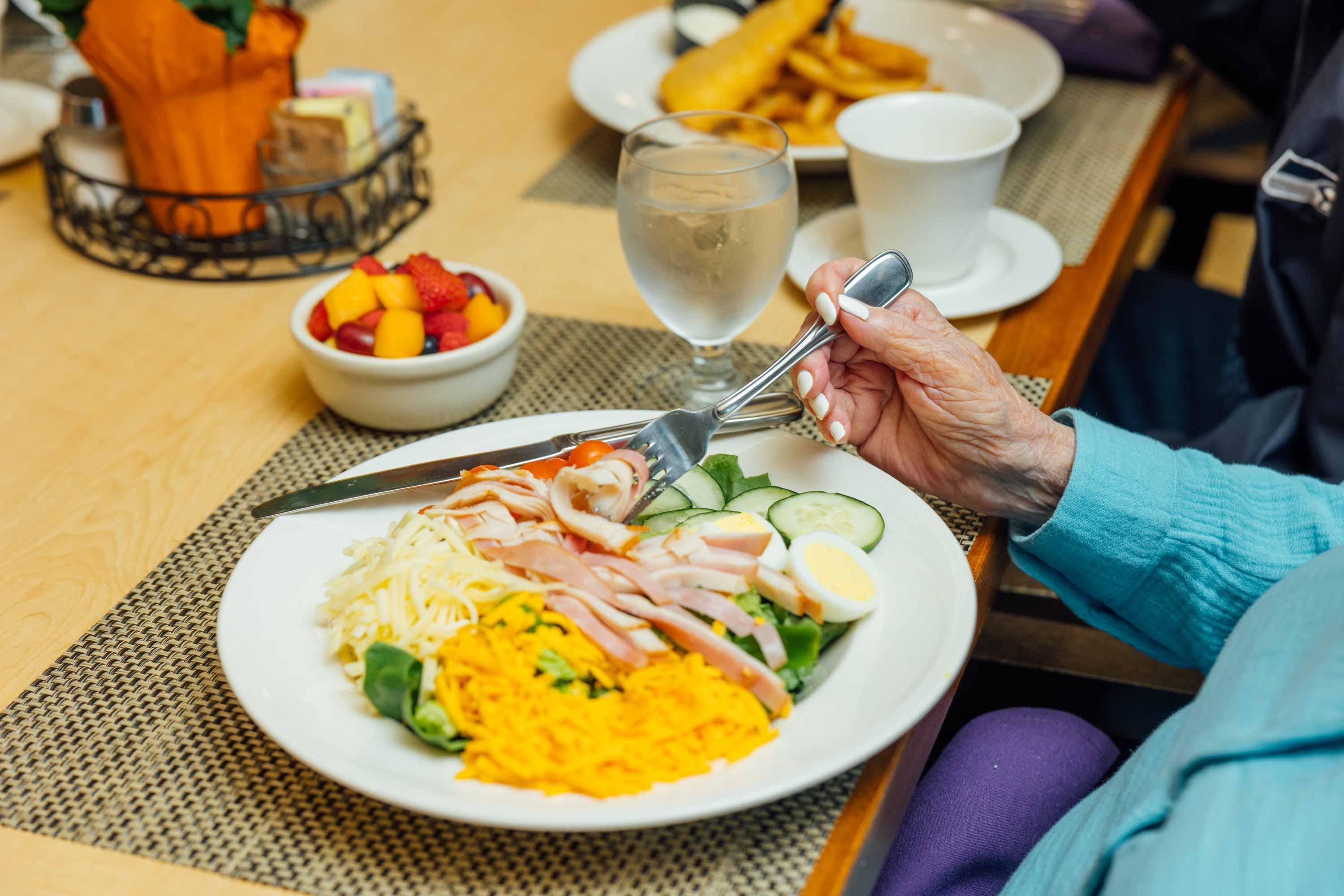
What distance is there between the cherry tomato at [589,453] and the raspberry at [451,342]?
26cm

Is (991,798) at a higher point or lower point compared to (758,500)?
lower

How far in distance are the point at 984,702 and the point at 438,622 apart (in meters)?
0.66

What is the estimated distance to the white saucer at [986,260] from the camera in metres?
1.31

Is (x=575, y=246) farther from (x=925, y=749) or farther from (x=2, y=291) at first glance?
(x=925, y=749)

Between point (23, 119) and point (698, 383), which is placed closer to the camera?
point (698, 383)

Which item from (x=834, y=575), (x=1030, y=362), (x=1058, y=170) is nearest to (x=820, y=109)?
(x=1058, y=170)

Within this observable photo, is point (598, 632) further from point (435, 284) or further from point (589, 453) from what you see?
point (435, 284)

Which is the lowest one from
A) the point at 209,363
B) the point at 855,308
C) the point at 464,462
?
the point at 209,363

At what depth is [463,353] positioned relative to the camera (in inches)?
42.9

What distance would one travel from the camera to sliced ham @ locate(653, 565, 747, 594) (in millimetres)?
795

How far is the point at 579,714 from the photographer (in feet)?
2.34

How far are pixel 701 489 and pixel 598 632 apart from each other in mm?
230

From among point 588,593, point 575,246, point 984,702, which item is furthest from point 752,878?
point 575,246

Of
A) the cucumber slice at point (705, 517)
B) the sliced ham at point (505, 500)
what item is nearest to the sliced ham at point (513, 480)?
the sliced ham at point (505, 500)
